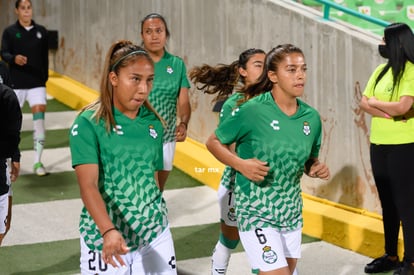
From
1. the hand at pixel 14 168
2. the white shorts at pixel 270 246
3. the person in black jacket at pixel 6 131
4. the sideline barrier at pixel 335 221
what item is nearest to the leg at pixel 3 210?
the person in black jacket at pixel 6 131

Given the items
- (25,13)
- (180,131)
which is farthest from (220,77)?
(25,13)

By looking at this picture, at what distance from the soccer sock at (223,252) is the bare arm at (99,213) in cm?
251

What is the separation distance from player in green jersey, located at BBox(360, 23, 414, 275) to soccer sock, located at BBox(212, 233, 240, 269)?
1.57m

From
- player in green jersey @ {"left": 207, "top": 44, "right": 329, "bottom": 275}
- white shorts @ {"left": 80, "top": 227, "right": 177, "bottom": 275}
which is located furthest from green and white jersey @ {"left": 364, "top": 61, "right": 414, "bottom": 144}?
white shorts @ {"left": 80, "top": 227, "right": 177, "bottom": 275}

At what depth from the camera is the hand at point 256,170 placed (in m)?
5.62

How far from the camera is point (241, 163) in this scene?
226 inches

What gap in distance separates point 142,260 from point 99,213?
1.72 ft

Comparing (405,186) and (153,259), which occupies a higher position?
(153,259)

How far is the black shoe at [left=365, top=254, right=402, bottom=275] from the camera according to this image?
8.15m

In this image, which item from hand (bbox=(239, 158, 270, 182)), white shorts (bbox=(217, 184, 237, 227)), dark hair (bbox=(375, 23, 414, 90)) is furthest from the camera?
dark hair (bbox=(375, 23, 414, 90))

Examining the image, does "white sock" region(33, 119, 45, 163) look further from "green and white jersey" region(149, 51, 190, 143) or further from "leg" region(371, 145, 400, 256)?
"leg" region(371, 145, 400, 256)

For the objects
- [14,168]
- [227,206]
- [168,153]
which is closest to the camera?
[14,168]

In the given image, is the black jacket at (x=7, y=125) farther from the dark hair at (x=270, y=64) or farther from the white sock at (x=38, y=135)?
the white sock at (x=38, y=135)

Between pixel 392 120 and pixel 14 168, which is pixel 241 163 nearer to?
pixel 14 168
